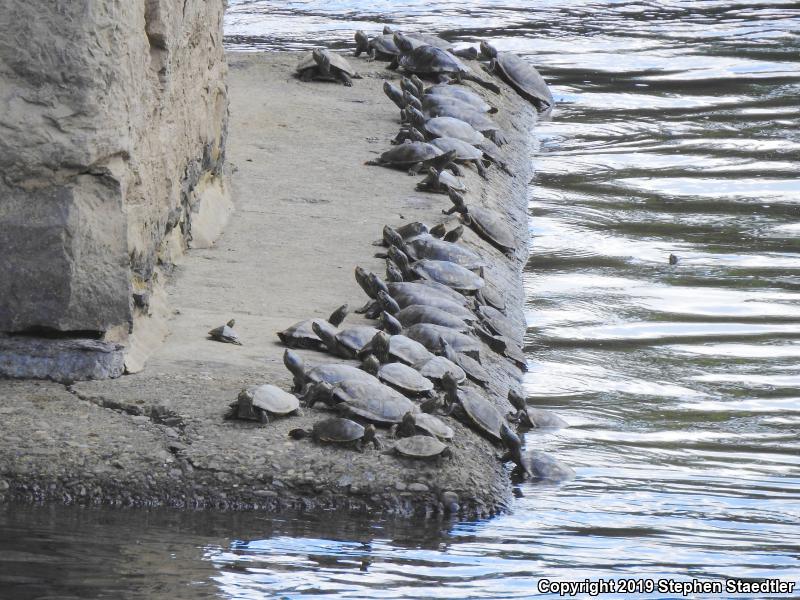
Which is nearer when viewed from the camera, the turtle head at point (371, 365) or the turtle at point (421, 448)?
the turtle at point (421, 448)

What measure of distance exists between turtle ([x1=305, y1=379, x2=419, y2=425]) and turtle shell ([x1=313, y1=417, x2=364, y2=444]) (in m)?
0.17

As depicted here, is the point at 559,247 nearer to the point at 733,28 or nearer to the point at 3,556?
the point at 3,556

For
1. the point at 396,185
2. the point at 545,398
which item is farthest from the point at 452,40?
the point at 545,398

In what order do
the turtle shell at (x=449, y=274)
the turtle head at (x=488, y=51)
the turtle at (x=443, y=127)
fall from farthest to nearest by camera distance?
the turtle head at (x=488, y=51)
the turtle at (x=443, y=127)
the turtle shell at (x=449, y=274)

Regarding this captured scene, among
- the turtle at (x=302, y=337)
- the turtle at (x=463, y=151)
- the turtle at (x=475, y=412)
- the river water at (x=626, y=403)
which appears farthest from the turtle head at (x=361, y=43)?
the turtle at (x=475, y=412)

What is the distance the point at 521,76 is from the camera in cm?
1290

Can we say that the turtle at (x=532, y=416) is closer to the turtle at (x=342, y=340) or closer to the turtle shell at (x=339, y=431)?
the turtle at (x=342, y=340)

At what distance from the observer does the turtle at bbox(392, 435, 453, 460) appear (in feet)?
15.8

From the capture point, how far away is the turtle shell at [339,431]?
4.82 m

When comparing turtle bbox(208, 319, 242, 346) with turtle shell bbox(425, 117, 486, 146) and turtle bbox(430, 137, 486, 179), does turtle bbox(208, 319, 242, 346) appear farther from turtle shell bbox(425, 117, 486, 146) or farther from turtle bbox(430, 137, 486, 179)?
turtle shell bbox(425, 117, 486, 146)

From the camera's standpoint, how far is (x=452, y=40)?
1520cm

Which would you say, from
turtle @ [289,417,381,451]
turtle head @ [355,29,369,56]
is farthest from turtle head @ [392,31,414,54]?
turtle @ [289,417,381,451]

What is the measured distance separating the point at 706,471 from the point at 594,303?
233 cm

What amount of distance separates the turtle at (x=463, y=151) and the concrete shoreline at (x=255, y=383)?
32 cm
